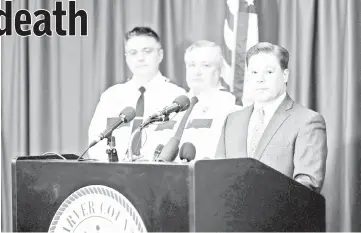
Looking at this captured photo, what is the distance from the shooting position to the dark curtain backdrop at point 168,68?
3617 millimetres

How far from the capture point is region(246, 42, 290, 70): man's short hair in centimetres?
358

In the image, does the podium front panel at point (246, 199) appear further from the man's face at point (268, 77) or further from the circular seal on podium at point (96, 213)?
the man's face at point (268, 77)

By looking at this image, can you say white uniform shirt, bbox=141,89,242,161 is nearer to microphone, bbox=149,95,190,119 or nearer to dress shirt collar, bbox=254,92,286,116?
dress shirt collar, bbox=254,92,286,116

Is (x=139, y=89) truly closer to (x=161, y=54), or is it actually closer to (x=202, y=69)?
(x=161, y=54)

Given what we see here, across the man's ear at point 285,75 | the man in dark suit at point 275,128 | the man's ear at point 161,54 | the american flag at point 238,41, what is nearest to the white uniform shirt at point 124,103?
the man's ear at point 161,54

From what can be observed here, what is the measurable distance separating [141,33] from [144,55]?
0.16 metres

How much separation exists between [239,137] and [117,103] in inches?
41.0

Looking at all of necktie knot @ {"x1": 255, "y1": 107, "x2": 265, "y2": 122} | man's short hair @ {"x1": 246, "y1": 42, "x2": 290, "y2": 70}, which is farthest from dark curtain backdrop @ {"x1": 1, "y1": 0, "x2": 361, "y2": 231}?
necktie knot @ {"x1": 255, "y1": 107, "x2": 265, "y2": 122}

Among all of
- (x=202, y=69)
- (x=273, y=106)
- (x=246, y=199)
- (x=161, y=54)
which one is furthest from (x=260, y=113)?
(x=246, y=199)

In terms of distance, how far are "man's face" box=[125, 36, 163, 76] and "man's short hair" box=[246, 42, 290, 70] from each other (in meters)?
0.75

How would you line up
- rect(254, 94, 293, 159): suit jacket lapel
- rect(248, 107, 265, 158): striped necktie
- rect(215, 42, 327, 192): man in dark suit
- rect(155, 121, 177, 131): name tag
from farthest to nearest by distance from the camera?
rect(155, 121, 177, 131): name tag < rect(248, 107, 265, 158): striped necktie < rect(254, 94, 293, 159): suit jacket lapel < rect(215, 42, 327, 192): man in dark suit

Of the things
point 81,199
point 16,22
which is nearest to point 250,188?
point 81,199

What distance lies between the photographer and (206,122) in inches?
157

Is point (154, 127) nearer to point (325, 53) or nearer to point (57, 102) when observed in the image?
point (57, 102)
